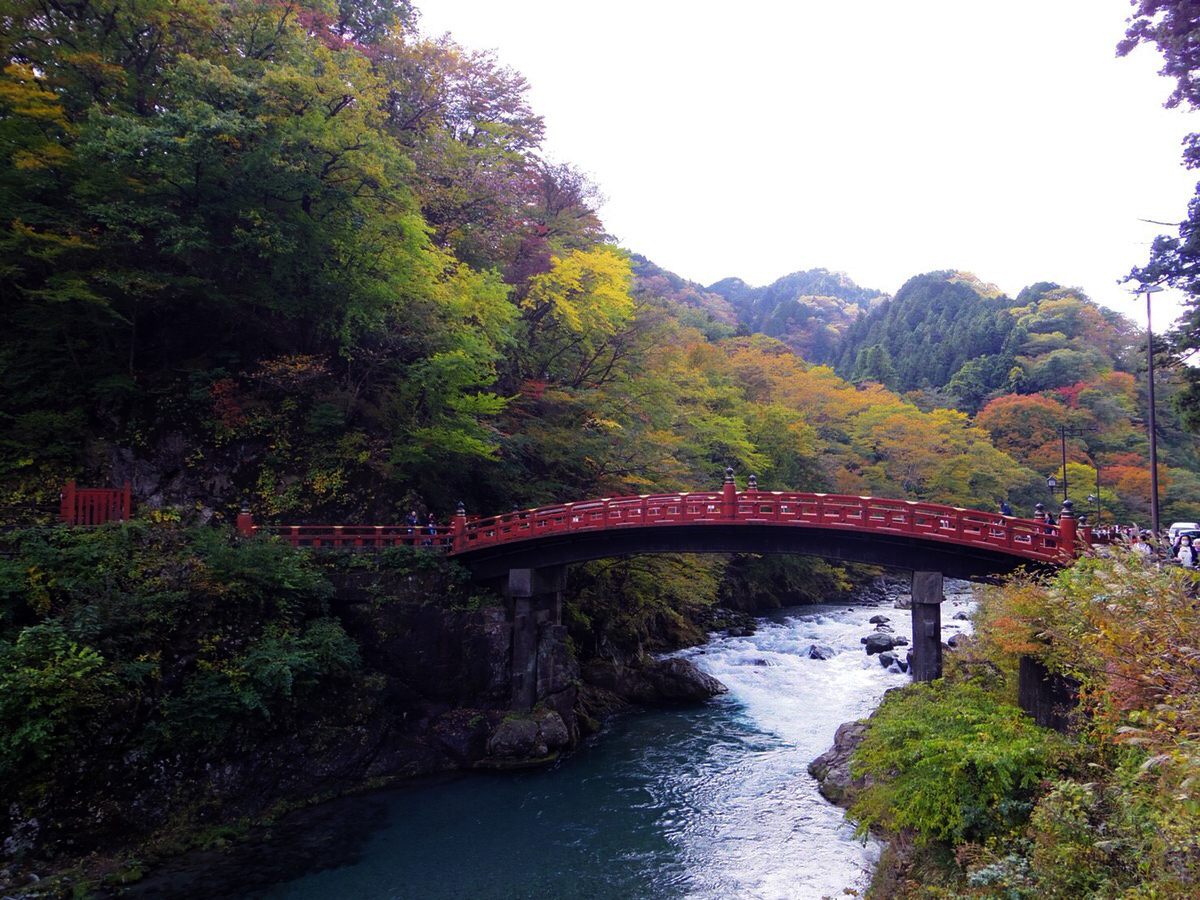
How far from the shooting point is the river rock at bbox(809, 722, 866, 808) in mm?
16641

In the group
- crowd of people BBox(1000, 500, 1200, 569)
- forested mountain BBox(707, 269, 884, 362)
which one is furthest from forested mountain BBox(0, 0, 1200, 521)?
forested mountain BBox(707, 269, 884, 362)

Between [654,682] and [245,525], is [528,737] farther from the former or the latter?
[245,525]

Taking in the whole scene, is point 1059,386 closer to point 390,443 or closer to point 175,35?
point 390,443

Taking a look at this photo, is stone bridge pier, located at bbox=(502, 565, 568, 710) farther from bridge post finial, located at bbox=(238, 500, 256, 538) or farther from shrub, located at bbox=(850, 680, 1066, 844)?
shrub, located at bbox=(850, 680, 1066, 844)

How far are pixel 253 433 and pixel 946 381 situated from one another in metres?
71.6

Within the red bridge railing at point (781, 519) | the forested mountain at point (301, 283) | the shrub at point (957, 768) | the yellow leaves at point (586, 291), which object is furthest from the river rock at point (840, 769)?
the yellow leaves at point (586, 291)

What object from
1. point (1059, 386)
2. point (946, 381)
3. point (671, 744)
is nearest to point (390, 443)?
point (671, 744)

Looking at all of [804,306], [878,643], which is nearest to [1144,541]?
[878,643]

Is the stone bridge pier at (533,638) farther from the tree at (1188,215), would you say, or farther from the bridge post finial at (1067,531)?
the tree at (1188,215)

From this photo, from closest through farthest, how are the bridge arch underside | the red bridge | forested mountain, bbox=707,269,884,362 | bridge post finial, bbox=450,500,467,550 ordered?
the red bridge
the bridge arch underside
bridge post finial, bbox=450,500,467,550
forested mountain, bbox=707,269,884,362

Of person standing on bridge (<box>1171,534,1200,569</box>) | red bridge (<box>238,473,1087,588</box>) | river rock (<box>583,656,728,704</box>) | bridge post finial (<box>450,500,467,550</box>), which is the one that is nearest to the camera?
person standing on bridge (<box>1171,534,1200,569</box>)

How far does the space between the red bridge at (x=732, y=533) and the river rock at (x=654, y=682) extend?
18.9 feet

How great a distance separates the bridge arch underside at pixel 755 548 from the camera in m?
18.2

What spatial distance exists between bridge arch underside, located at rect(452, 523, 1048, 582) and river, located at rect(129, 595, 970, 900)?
18.0 ft
